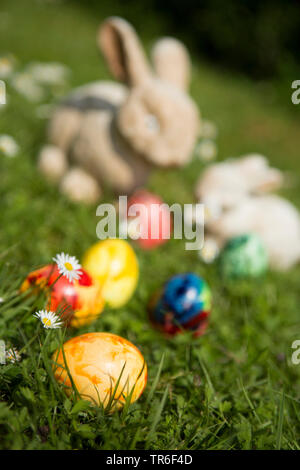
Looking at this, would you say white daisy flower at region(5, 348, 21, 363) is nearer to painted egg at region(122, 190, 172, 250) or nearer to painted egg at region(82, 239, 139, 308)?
painted egg at region(82, 239, 139, 308)

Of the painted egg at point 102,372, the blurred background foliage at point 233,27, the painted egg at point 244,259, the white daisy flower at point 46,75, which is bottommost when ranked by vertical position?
the painted egg at point 102,372

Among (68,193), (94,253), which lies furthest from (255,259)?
(68,193)

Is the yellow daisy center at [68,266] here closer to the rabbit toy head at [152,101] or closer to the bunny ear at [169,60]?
the rabbit toy head at [152,101]

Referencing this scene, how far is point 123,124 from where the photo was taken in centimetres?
236

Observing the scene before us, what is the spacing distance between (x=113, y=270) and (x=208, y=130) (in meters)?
3.90

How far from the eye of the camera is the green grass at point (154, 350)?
1112 millimetres

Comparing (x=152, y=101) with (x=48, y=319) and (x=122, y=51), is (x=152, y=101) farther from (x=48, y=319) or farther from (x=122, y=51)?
(x=48, y=319)

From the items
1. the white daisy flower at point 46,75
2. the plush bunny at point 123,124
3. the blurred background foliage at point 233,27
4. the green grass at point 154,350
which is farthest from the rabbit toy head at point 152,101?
the blurred background foliage at point 233,27

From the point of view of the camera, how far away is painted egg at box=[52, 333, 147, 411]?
46.6 inches

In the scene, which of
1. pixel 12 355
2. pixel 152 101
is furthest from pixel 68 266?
pixel 152 101

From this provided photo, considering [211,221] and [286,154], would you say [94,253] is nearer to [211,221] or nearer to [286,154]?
[211,221]

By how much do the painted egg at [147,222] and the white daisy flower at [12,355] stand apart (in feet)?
4.29
